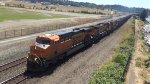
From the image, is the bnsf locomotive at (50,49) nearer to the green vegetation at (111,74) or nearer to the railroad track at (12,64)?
the railroad track at (12,64)

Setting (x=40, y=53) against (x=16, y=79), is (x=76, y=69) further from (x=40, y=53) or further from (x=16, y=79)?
(x=16, y=79)

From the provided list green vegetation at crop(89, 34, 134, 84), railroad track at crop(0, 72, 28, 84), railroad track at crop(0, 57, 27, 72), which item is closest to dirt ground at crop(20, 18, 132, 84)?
railroad track at crop(0, 72, 28, 84)

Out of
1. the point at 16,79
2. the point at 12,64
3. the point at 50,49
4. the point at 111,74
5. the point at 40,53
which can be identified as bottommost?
the point at 111,74

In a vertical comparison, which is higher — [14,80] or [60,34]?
[60,34]

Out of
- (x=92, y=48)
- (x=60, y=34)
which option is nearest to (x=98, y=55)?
(x=92, y=48)

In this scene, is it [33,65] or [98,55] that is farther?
[98,55]

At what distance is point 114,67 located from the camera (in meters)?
32.1

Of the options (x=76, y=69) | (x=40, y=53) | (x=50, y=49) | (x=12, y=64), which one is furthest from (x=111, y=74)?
(x=12, y=64)

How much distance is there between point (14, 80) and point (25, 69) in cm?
416

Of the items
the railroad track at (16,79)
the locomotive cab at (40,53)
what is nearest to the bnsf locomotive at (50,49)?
the locomotive cab at (40,53)

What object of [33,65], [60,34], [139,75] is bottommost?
[139,75]

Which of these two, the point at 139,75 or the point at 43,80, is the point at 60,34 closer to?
the point at 43,80

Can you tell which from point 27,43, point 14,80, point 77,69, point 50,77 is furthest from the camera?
point 27,43

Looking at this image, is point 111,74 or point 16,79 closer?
point 16,79
